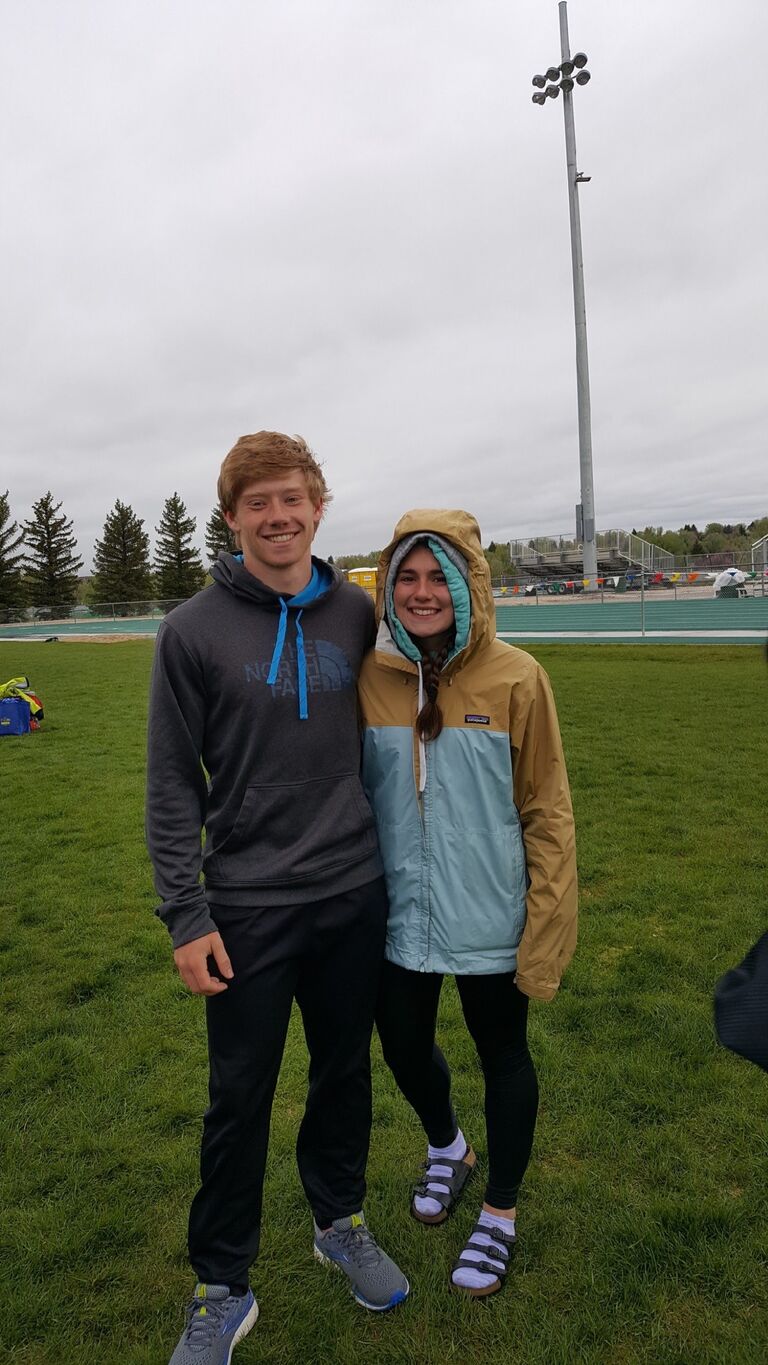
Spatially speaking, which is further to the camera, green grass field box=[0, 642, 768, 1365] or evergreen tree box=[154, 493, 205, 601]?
evergreen tree box=[154, 493, 205, 601]

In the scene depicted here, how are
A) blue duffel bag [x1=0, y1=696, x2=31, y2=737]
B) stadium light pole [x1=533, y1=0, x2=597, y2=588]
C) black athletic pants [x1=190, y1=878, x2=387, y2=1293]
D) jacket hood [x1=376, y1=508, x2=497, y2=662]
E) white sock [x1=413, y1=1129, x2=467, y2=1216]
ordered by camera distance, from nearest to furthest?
black athletic pants [x1=190, y1=878, x2=387, y2=1293], jacket hood [x1=376, y1=508, x2=497, y2=662], white sock [x1=413, y1=1129, x2=467, y2=1216], blue duffel bag [x1=0, y1=696, x2=31, y2=737], stadium light pole [x1=533, y1=0, x2=597, y2=588]

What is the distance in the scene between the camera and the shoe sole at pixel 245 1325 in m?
1.96

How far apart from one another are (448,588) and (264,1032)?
45.2 inches

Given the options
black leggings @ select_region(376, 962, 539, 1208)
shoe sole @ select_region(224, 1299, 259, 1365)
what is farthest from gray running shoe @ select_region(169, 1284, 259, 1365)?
black leggings @ select_region(376, 962, 539, 1208)

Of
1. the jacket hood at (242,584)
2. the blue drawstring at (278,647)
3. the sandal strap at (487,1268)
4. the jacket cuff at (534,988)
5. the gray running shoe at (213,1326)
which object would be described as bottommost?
the sandal strap at (487,1268)

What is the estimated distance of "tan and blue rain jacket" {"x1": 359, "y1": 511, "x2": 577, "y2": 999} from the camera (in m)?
2.02

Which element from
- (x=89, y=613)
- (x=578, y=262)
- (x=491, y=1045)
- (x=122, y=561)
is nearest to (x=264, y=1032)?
(x=491, y=1045)

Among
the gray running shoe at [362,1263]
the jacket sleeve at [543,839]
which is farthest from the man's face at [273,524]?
the gray running shoe at [362,1263]

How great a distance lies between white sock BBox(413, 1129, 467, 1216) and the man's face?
1784 mm

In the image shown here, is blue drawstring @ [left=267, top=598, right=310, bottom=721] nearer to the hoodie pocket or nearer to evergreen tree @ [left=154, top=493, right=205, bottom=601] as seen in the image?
the hoodie pocket

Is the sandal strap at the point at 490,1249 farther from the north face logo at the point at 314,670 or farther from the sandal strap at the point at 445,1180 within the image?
the north face logo at the point at 314,670

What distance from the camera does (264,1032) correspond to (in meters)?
1.93

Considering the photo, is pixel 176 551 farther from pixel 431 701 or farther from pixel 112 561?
pixel 431 701

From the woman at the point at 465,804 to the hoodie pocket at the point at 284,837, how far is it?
186 millimetres
